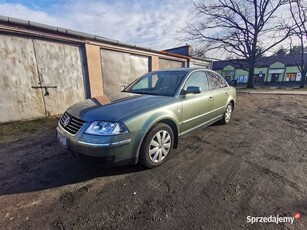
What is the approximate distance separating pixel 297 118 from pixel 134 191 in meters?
6.48

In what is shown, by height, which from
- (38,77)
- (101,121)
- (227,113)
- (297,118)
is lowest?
(297,118)

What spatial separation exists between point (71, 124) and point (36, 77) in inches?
174

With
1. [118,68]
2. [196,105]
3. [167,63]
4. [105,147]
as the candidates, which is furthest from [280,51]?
[105,147]

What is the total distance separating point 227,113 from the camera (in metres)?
5.20

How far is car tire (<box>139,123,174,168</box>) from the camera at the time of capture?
2.69 metres

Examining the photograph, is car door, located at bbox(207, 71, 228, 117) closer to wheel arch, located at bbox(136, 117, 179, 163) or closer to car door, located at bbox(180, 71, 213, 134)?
car door, located at bbox(180, 71, 213, 134)

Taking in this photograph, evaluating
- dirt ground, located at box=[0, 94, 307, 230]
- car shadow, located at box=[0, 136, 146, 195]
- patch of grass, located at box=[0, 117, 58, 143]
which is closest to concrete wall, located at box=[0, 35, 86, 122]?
patch of grass, located at box=[0, 117, 58, 143]

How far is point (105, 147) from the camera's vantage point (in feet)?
7.52

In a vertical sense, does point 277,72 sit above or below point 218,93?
above

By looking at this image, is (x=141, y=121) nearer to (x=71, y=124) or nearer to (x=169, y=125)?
(x=169, y=125)

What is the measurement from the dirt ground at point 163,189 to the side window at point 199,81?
1.26 meters

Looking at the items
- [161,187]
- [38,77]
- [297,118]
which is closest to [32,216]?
[161,187]

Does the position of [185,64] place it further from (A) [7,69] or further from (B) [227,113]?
(A) [7,69]

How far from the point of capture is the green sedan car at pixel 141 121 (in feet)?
7.73
